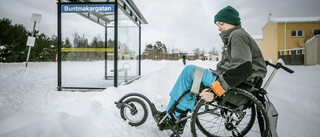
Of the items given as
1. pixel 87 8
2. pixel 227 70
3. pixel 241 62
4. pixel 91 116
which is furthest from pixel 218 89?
pixel 87 8

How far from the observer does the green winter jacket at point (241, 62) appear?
1510 millimetres

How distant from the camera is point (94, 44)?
Result: 5.52m

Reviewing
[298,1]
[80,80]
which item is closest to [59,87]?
[80,80]

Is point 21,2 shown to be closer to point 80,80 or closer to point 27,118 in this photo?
point 80,80

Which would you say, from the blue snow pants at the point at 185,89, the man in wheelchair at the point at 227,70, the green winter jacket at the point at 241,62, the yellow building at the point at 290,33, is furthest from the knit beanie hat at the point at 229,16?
the yellow building at the point at 290,33

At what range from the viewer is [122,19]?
5.83 metres

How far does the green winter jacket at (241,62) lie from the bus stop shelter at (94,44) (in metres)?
3.70

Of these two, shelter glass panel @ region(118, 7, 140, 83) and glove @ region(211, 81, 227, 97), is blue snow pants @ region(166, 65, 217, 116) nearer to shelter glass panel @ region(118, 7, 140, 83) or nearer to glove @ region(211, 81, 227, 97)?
glove @ region(211, 81, 227, 97)

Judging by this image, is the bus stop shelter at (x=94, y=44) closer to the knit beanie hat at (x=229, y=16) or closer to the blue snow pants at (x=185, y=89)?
the blue snow pants at (x=185, y=89)

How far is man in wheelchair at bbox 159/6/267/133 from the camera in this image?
5.00 feet

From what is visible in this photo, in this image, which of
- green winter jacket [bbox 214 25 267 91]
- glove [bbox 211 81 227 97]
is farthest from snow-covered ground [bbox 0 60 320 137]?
green winter jacket [bbox 214 25 267 91]

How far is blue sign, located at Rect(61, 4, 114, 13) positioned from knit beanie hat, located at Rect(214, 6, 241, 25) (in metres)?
3.58

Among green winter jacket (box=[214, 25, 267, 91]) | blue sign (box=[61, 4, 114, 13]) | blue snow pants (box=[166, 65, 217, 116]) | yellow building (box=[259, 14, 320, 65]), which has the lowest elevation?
blue snow pants (box=[166, 65, 217, 116])

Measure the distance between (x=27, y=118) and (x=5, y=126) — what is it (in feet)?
0.57
